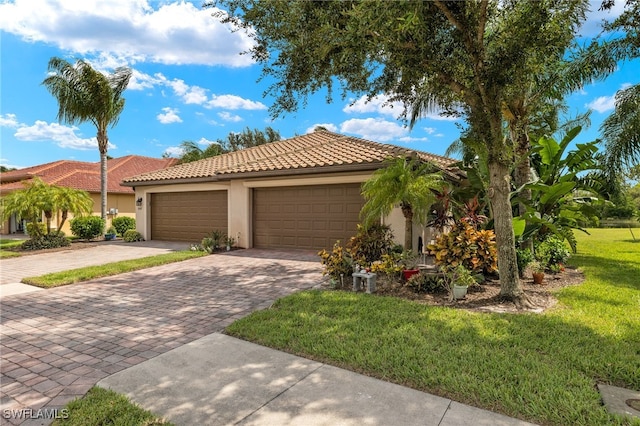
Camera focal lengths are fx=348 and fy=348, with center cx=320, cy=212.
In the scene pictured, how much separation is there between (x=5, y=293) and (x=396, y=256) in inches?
315

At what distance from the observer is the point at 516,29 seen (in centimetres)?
575

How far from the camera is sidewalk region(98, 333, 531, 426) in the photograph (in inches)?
110

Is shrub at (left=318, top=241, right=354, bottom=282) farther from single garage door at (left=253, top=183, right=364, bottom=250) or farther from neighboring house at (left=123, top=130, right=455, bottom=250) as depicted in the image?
single garage door at (left=253, top=183, right=364, bottom=250)

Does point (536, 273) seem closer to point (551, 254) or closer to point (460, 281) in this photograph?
point (551, 254)

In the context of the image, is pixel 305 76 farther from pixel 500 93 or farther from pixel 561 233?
pixel 561 233

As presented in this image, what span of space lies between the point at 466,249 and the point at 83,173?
2742 cm

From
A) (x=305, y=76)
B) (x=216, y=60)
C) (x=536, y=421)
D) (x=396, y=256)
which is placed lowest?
(x=536, y=421)

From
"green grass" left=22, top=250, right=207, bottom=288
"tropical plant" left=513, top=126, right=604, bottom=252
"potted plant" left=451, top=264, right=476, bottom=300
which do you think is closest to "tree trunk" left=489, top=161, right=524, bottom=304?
"potted plant" left=451, top=264, right=476, bottom=300

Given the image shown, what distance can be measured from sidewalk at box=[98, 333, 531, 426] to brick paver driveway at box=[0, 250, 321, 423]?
1.69 feet

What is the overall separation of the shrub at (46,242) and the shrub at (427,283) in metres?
14.3

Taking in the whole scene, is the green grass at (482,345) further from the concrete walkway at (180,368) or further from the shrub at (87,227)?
the shrub at (87,227)

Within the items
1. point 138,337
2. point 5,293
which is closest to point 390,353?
point 138,337

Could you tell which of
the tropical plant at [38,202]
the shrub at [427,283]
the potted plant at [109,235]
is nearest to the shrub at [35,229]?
the tropical plant at [38,202]

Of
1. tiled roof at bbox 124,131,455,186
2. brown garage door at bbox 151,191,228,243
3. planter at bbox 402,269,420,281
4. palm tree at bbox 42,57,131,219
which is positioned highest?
palm tree at bbox 42,57,131,219
